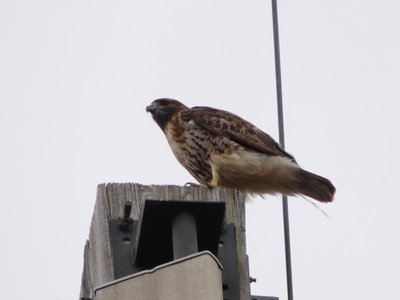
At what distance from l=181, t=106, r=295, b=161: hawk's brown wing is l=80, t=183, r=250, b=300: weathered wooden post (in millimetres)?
3254

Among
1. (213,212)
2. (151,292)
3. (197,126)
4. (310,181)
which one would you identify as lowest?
(151,292)

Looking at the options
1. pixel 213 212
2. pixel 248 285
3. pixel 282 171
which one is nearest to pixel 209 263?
pixel 213 212

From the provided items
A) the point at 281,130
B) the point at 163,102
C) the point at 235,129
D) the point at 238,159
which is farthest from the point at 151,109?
the point at 281,130

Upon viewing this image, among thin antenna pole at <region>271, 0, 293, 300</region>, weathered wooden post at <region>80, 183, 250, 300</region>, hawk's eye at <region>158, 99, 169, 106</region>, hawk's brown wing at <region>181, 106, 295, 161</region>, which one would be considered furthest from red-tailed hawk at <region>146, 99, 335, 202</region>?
weathered wooden post at <region>80, 183, 250, 300</region>

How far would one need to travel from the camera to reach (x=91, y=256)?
3.31 m

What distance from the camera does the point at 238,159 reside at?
632 cm

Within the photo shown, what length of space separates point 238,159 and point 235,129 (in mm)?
293

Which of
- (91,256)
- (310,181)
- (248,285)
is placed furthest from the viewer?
(310,181)

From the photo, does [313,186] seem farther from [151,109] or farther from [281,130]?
[281,130]

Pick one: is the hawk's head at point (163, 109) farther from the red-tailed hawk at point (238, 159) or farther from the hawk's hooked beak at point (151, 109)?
the red-tailed hawk at point (238, 159)

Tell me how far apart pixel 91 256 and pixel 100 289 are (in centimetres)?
94

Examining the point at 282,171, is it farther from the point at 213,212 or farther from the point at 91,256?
the point at 213,212

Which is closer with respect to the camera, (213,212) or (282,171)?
(213,212)

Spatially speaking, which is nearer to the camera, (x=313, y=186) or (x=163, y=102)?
(x=313, y=186)
